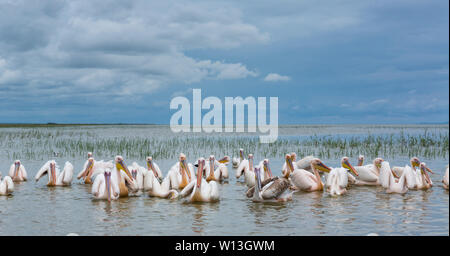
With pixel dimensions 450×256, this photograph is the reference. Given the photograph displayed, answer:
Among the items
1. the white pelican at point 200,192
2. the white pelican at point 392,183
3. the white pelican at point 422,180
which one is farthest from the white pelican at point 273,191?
the white pelican at point 422,180

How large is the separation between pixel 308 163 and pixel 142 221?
6.33m

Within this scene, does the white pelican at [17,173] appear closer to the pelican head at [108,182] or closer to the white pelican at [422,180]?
the pelican head at [108,182]

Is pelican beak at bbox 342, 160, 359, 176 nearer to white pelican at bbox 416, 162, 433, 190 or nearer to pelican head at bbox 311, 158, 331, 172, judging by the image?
pelican head at bbox 311, 158, 331, 172

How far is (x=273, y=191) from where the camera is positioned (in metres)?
9.78

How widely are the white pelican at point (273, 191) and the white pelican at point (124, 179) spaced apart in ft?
9.09

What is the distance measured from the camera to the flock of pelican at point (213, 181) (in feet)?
32.7

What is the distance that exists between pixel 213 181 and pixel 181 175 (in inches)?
67.9

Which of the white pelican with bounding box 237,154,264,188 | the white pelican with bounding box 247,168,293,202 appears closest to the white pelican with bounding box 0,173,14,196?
the white pelican with bounding box 247,168,293,202

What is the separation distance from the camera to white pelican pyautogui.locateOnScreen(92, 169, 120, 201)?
10102 millimetres

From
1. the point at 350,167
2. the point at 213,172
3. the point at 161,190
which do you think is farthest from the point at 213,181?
the point at 350,167

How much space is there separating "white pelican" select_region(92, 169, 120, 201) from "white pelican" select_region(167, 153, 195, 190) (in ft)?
4.81

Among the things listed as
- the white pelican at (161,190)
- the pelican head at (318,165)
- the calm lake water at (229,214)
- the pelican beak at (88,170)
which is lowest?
the calm lake water at (229,214)
